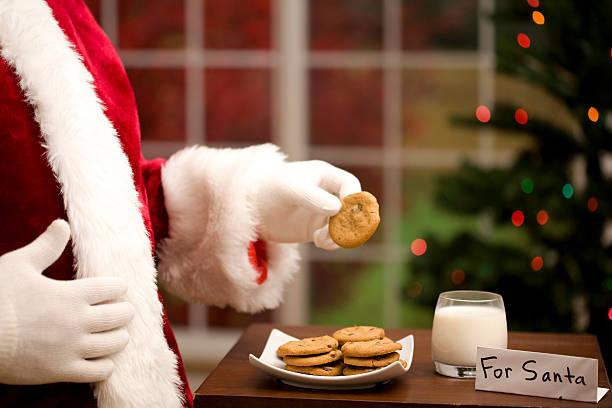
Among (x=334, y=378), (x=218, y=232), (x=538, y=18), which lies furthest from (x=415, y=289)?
(x=334, y=378)

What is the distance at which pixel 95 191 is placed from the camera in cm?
107

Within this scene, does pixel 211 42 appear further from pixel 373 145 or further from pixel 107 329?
pixel 107 329

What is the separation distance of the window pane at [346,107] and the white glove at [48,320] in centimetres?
265

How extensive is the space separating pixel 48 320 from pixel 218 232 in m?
0.37

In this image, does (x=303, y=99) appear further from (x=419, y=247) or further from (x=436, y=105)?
(x=419, y=247)

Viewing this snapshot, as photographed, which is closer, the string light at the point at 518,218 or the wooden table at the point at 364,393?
the wooden table at the point at 364,393

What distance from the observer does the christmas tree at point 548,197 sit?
7.77 feet

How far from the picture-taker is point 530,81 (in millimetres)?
A: 2451

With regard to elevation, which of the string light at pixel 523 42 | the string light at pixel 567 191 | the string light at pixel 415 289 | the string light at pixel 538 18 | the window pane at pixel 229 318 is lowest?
the window pane at pixel 229 318

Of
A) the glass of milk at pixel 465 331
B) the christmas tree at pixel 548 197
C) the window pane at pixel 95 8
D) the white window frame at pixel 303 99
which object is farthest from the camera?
the window pane at pixel 95 8

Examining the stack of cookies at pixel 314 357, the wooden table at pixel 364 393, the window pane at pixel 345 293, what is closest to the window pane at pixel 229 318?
the window pane at pixel 345 293

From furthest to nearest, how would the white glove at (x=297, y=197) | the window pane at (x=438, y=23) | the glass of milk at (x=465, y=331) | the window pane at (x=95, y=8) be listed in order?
the window pane at (x=438, y=23)
the window pane at (x=95, y=8)
the white glove at (x=297, y=197)
the glass of milk at (x=465, y=331)

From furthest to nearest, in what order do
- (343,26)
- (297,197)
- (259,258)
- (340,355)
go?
(343,26), (259,258), (297,197), (340,355)

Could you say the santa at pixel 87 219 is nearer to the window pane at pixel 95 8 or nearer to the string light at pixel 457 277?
the string light at pixel 457 277
